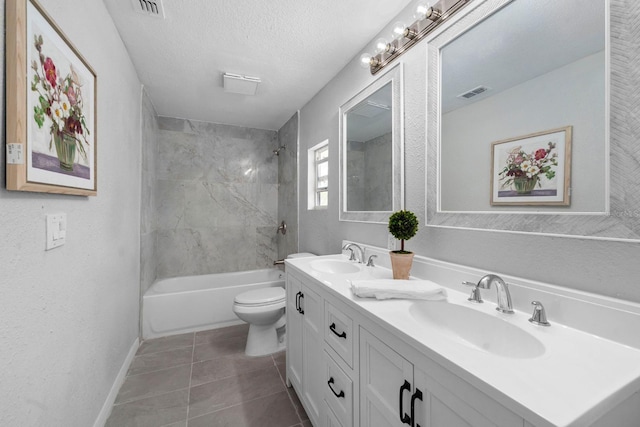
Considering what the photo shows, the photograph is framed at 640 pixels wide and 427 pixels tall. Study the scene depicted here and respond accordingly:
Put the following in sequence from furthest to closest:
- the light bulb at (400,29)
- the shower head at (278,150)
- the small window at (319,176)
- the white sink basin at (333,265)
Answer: the shower head at (278,150)
the small window at (319,176)
the white sink basin at (333,265)
the light bulb at (400,29)

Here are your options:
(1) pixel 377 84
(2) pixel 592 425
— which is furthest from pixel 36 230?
(1) pixel 377 84

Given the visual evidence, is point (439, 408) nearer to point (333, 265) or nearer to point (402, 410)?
point (402, 410)

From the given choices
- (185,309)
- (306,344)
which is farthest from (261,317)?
(185,309)

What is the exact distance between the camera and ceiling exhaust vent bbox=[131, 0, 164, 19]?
56.3 inches

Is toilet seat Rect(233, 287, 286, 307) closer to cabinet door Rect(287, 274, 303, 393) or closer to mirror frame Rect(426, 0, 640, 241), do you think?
cabinet door Rect(287, 274, 303, 393)

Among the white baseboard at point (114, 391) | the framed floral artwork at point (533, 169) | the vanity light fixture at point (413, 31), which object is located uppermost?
the vanity light fixture at point (413, 31)

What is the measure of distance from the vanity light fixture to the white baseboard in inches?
97.3

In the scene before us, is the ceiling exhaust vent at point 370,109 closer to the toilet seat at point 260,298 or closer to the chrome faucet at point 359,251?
the chrome faucet at point 359,251

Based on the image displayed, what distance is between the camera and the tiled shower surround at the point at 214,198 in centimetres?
317

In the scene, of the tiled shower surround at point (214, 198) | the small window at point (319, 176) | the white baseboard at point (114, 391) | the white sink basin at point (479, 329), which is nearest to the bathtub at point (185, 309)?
the white baseboard at point (114, 391)

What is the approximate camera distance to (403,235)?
1.25 m

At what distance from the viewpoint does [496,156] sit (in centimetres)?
105

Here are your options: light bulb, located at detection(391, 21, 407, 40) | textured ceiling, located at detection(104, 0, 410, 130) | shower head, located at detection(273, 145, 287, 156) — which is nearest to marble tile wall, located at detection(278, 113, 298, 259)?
shower head, located at detection(273, 145, 287, 156)

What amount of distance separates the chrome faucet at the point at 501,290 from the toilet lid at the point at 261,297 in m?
→ 1.64
